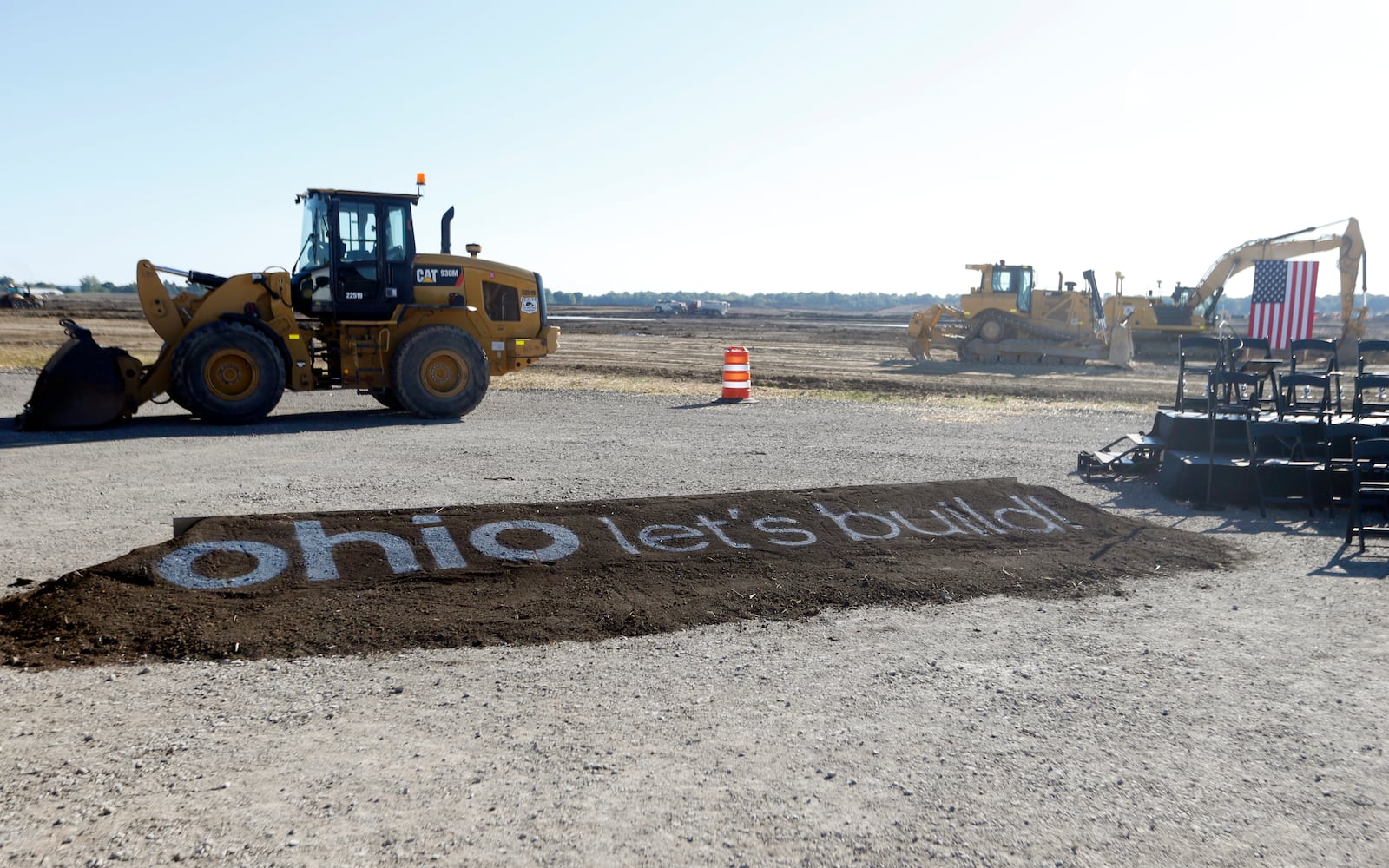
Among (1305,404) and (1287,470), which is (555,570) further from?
(1305,404)

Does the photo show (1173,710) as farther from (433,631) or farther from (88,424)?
(88,424)

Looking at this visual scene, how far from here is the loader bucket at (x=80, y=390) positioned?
1297 cm

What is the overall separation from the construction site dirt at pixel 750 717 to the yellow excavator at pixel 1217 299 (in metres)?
26.7

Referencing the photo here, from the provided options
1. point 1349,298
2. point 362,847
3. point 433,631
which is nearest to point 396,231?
point 433,631

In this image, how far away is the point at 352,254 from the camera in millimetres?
14961

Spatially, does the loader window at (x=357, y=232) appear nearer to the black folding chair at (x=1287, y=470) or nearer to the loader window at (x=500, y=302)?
the loader window at (x=500, y=302)

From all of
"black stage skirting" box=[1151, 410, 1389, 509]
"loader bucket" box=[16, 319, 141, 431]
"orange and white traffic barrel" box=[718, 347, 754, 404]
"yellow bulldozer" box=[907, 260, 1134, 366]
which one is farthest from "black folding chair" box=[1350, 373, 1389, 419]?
"yellow bulldozer" box=[907, 260, 1134, 366]

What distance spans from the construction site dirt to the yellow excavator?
26.7 metres

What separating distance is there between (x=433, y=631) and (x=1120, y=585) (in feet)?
15.3

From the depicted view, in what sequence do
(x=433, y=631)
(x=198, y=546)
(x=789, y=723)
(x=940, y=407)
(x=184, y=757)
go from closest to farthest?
(x=184, y=757) → (x=789, y=723) → (x=433, y=631) → (x=198, y=546) → (x=940, y=407)

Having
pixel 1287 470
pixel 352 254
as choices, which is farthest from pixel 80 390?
pixel 1287 470

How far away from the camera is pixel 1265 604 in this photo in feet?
21.8

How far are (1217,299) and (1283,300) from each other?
10195 millimetres

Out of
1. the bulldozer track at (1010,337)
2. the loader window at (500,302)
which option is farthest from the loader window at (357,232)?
the bulldozer track at (1010,337)
